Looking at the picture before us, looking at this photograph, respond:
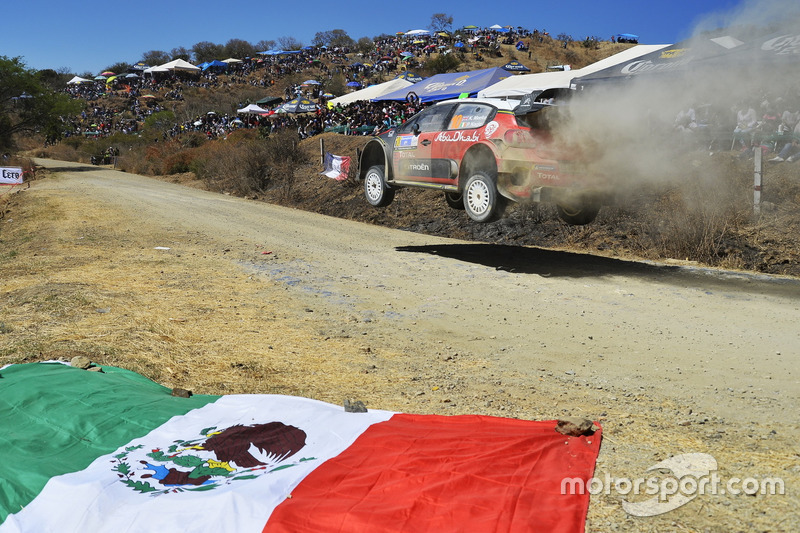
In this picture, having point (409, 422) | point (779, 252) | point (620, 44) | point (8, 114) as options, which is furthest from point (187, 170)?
point (620, 44)

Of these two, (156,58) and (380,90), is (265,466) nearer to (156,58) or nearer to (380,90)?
(380,90)

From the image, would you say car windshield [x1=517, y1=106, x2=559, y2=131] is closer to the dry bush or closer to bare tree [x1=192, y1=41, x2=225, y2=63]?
the dry bush

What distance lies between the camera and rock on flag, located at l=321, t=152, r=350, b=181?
2169 centimetres

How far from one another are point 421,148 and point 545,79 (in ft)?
51.7

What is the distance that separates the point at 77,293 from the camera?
904cm

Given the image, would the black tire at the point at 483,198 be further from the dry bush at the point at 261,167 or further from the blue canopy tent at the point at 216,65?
the blue canopy tent at the point at 216,65

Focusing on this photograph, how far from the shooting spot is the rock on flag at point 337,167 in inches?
854

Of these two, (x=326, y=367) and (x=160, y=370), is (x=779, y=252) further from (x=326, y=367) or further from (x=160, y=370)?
(x=160, y=370)

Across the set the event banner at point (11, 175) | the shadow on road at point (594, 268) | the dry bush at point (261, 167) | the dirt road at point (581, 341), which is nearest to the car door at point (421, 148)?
the dirt road at point (581, 341)

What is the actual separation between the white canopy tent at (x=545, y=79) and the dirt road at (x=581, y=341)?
12771 mm

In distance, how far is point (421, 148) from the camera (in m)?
11.1

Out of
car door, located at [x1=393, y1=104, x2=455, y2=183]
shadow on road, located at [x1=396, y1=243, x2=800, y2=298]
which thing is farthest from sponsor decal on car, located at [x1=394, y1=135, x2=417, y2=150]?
shadow on road, located at [x1=396, y1=243, x2=800, y2=298]

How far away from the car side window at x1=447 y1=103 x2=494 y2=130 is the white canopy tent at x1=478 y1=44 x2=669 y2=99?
13.6m

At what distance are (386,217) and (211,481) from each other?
1549 cm
